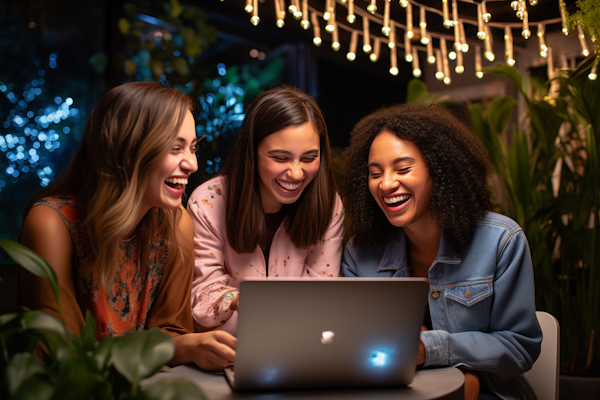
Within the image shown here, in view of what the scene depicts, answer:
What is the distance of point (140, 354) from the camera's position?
27.1 inches

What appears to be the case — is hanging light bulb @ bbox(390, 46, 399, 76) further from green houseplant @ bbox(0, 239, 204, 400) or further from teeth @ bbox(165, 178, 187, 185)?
green houseplant @ bbox(0, 239, 204, 400)

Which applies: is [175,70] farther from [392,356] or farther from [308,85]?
[392,356]

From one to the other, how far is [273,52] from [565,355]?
7.73ft

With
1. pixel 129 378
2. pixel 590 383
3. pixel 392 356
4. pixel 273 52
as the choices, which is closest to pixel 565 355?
pixel 590 383

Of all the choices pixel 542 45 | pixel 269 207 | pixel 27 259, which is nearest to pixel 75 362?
pixel 27 259

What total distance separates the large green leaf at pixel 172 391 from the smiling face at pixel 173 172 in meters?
0.57

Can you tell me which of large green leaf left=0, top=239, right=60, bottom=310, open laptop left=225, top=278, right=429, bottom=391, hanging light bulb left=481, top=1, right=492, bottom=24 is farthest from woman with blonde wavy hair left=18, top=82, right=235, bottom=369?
hanging light bulb left=481, top=1, right=492, bottom=24

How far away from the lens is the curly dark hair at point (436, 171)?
140 cm

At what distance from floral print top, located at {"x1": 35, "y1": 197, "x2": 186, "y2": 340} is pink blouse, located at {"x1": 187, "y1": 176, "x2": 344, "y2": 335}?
6.1 inches

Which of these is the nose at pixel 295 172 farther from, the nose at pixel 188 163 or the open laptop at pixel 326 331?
the open laptop at pixel 326 331

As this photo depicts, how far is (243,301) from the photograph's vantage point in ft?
2.61

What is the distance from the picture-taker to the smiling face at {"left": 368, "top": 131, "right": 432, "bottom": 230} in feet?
4.64

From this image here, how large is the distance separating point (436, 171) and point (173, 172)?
741mm

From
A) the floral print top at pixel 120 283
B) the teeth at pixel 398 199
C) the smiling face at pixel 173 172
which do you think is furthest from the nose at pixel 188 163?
the teeth at pixel 398 199
